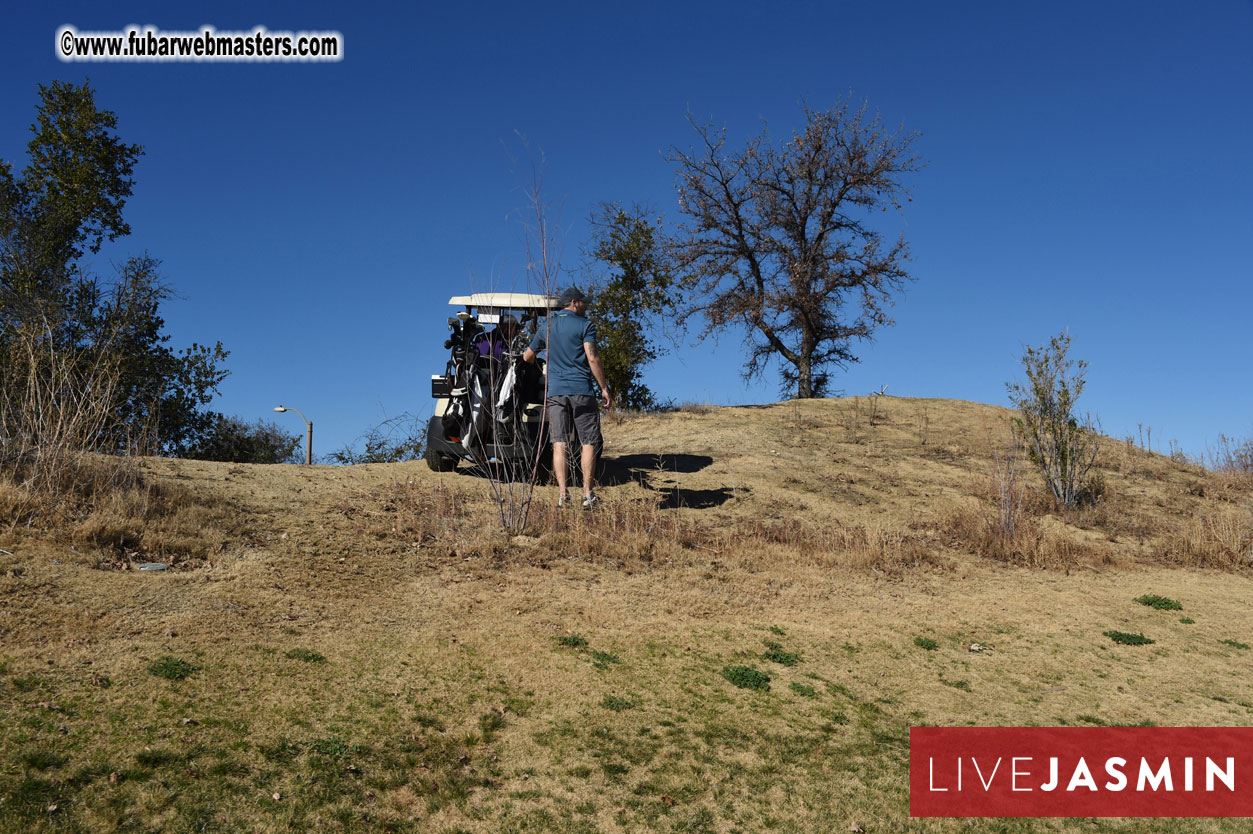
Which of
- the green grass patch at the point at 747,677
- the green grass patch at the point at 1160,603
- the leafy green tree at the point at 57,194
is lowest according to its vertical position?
→ the green grass patch at the point at 747,677

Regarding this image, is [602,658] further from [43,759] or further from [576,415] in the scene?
[576,415]

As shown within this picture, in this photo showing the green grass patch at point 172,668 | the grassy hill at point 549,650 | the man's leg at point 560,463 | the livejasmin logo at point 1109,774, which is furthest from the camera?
the man's leg at point 560,463

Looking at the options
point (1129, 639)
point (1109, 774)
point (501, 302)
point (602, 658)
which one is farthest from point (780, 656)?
point (501, 302)

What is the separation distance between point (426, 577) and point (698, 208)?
69.3ft

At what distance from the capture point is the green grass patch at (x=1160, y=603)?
8758 mm

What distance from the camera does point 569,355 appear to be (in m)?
9.21

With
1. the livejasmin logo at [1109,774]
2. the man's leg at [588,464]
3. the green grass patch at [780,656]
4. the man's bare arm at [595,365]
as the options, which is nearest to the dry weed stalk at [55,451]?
the man's leg at [588,464]

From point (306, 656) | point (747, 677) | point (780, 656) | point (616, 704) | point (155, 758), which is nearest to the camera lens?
point (155, 758)

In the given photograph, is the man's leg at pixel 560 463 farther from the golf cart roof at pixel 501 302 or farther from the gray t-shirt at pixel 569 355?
the golf cart roof at pixel 501 302

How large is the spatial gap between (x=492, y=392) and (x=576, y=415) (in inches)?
59.2

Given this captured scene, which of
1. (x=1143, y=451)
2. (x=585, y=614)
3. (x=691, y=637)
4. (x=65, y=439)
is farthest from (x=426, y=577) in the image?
(x=1143, y=451)

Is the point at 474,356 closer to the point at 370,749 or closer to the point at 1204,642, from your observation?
the point at 370,749

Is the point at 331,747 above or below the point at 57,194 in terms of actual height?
below

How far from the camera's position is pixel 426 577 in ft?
24.4
